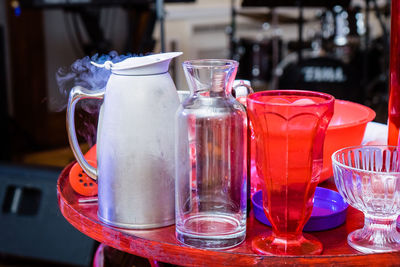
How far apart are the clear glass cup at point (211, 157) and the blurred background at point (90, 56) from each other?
23cm

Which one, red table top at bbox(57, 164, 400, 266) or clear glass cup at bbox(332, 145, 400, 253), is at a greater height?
clear glass cup at bbox(332, 145, 400, 253)

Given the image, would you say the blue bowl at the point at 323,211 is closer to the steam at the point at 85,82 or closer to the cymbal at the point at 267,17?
the steam at the point at 85,82

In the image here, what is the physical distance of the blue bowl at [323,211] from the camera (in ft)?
1.90

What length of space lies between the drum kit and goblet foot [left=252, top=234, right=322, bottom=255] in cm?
248

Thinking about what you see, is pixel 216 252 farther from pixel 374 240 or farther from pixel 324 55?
pixel 324 55

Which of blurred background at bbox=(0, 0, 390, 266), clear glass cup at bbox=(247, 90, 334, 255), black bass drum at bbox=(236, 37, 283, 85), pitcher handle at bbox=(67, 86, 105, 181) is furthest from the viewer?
black bass drum at bbox=(236, 37, 283, 85)

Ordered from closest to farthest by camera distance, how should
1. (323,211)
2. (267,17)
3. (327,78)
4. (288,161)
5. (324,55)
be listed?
(288,161)
(323,211)
(327,78)
(324,55)
(267,17)

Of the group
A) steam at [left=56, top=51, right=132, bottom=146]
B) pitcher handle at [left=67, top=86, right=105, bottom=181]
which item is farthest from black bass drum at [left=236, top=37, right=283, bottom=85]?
pitcher handle at [left=67, top=86, right=105, bottom=181]

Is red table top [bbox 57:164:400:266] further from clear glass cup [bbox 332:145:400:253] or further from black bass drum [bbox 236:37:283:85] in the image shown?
black bass drum [bbox 236:37:283:85]

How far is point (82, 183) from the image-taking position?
2.26ft

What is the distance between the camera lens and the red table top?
1.65 ft

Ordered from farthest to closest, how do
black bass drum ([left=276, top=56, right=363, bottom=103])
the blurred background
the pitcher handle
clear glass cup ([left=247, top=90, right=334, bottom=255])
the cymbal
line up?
1. the cymbal
2. black bass drum ([left=276, top=56, right=363, bottom=103])
3. the blurred background
4. the pitcher handle
5. clear glass cup ([left=247, top=90, right=334, bottom=255])

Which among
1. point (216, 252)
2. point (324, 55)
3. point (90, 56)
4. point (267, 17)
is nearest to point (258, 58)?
point (267, 17)

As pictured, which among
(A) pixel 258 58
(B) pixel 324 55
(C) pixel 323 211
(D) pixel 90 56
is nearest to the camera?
(C) pixel 323 211
